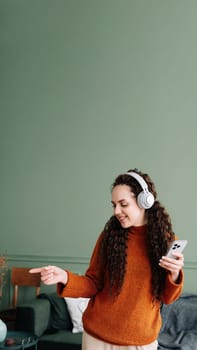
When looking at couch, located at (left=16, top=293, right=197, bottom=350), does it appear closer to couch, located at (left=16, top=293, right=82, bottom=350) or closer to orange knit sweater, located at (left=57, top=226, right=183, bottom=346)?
couch, located at (left=16, top=293, right=82, bottom=350)

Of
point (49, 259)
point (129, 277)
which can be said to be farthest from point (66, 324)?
point (129, 277)

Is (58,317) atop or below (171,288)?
below

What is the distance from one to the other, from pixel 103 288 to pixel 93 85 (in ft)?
10.1

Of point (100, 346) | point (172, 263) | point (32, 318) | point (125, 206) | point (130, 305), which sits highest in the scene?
point (125, 206)

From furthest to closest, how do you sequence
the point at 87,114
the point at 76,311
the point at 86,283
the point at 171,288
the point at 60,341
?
the point at 87,114 → the point at 76,311 → the point at 60,341 → the point at 86,283 → the point at 171,288

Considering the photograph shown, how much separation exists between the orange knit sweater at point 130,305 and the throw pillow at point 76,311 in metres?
2.08

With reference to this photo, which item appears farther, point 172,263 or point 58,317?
point 58,317

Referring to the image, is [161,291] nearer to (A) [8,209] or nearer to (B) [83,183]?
(B) [83,183]

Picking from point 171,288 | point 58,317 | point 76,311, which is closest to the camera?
point 171,288

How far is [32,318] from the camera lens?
11.8 ft

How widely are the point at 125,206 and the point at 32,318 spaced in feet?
7.29

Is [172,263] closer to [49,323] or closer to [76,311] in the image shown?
[76,311]

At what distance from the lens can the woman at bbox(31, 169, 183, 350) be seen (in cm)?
167

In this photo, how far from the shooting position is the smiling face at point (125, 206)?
1751mm
